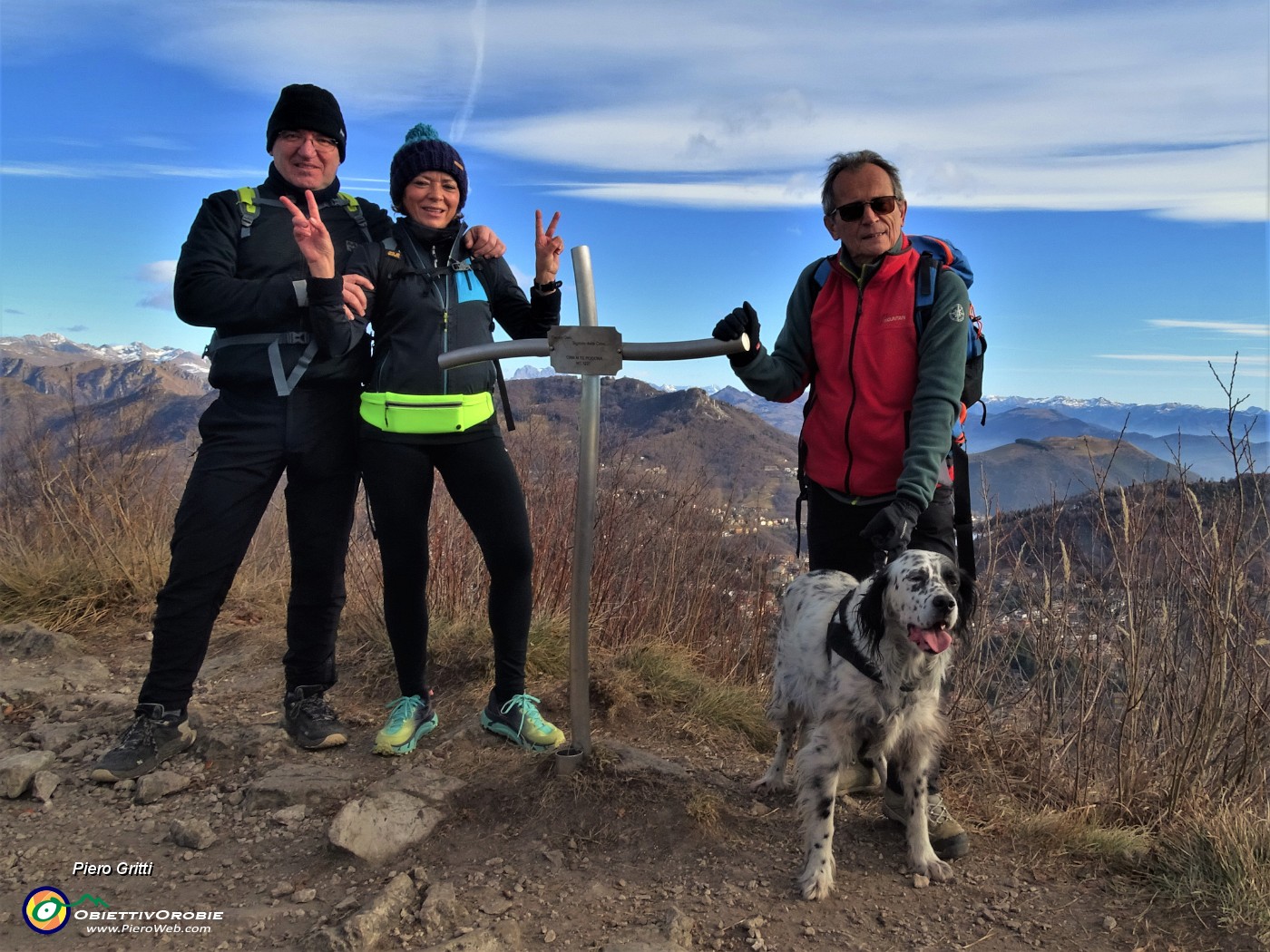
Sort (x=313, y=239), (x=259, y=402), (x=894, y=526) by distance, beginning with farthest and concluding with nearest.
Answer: (x=259, y=402) < (x=313, y=239) < (x=894, y=526)


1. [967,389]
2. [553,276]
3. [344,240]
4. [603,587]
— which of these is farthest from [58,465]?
[967,389]

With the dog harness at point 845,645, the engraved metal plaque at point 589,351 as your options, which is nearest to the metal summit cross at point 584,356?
the engraved metal plaque at point 589,351

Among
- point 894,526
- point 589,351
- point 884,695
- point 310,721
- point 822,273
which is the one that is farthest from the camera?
point 310,721

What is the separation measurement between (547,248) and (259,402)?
1297 mm

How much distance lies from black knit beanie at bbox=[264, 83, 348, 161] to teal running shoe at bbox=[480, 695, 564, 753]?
2.47 m

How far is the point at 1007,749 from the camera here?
422 cm

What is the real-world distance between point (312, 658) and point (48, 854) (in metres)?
1.14

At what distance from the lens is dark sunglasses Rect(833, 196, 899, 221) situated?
304 centimetres

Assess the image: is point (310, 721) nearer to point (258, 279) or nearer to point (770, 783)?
point (258, 279)

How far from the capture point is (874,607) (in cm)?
291

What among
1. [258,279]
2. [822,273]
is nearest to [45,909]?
[258,279]

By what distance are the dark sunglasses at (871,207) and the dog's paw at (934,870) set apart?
2.21 metres

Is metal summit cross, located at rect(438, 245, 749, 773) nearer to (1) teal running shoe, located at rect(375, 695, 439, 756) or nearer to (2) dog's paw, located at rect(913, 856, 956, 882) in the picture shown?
(1) teal running shoe, located at rect(375, 695, 439, 756)

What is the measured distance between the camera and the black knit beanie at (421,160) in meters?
3.44
